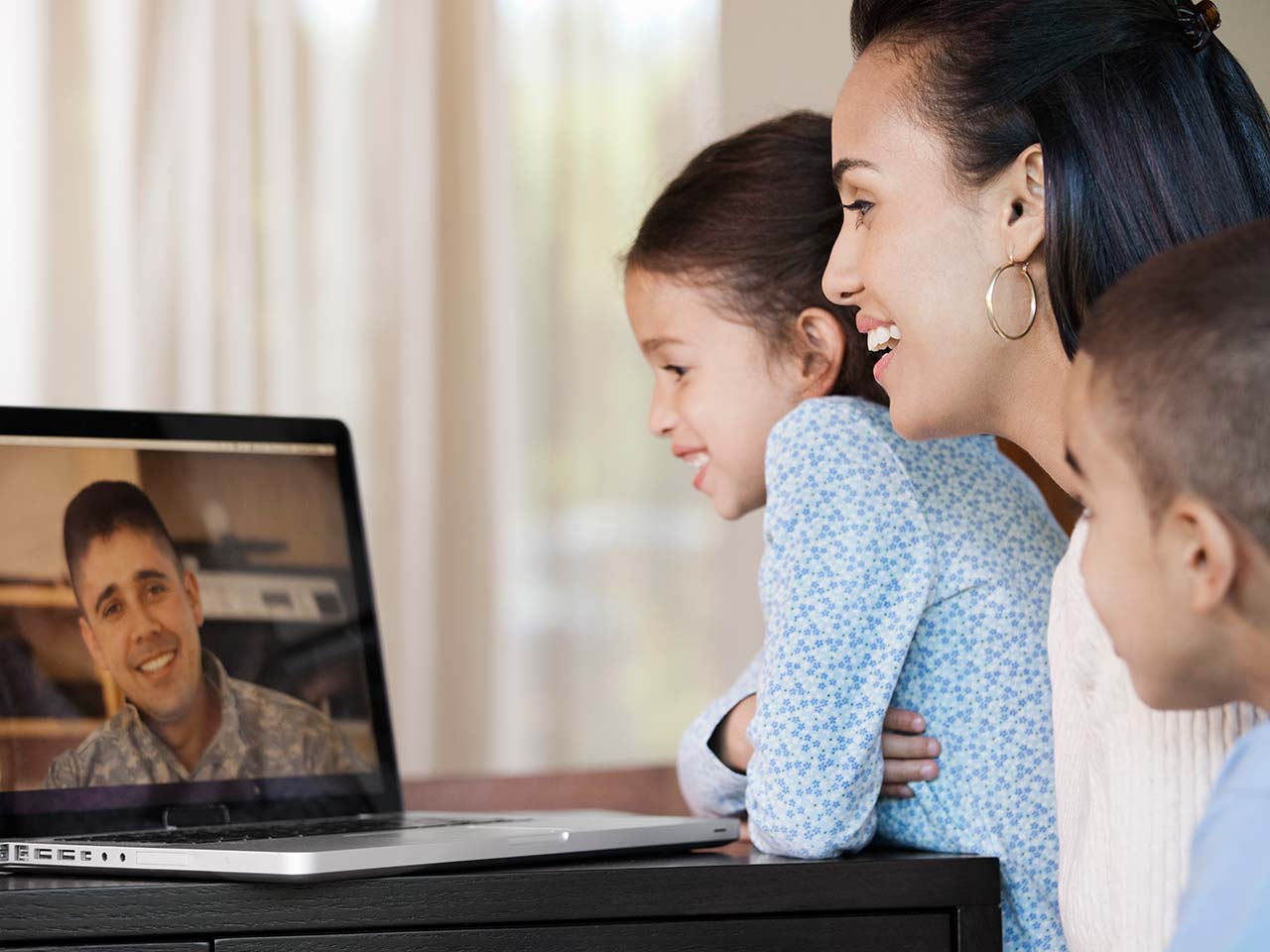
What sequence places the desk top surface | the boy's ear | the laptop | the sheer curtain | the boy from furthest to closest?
1. the sheer curtain
2. the boy's ear
3. the laptop
4. the desk top surface
5. the boy

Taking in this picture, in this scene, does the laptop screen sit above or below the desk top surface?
above

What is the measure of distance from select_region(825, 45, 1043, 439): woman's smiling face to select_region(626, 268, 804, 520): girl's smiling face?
0.23 meters

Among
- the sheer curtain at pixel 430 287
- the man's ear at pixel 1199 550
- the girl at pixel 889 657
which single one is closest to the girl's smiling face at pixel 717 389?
the girl at pixel 889 657

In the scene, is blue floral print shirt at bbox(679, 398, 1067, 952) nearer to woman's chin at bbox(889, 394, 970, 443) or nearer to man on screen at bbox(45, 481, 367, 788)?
woman's chin at bbox(889, 394, 970, 443)

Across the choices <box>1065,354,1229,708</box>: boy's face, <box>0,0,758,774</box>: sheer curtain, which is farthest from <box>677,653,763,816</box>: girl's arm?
<box>0,0,758,774</box>: sheer curtain

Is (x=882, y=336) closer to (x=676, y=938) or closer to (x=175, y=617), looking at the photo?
(x=676, y=938)

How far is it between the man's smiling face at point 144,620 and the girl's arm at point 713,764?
0.38 m

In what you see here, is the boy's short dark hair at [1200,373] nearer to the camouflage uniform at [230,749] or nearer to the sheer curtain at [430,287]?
the camouflage uniform at [230,749]

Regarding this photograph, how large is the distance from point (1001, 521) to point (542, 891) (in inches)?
18.0

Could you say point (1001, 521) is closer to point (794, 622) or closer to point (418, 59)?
point (794, 622)

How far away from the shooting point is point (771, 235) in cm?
125

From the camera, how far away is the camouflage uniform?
0.99 meters

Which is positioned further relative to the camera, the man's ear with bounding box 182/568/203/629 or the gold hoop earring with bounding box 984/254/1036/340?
the man's ear with bounding box 182/568/203/629

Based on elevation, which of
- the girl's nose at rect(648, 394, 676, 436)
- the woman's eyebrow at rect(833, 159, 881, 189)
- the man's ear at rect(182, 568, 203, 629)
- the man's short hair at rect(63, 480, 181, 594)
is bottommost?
the man's ear at rect(182, 568, 203, 629)
